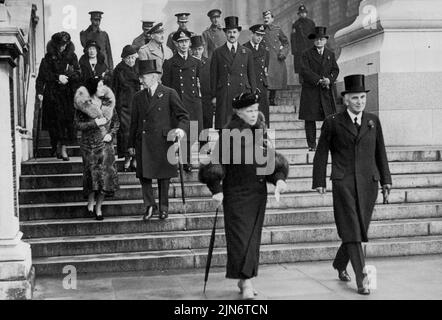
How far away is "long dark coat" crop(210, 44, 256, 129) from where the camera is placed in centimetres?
1148

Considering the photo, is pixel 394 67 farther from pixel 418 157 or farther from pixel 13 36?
pixel 13 36

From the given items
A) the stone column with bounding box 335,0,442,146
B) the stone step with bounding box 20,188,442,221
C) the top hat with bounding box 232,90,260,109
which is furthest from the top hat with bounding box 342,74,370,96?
the stone column with bounding box 335,0,442,146

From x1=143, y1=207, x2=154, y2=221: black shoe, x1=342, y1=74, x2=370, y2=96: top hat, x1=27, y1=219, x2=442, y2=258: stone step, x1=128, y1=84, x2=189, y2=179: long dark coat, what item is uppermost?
x1=342, y1=74, x2=370, y2=96: top hat

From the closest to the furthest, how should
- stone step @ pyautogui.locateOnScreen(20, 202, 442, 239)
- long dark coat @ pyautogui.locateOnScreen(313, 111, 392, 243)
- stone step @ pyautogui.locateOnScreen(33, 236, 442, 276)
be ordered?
long dark coat @ pyautogui.locateOnScreen(313, 111, 392, 243), stone step @ pyautogui.locateOnScreen(33, 236, 442, 276), stone step @ pyautogui.locateOnScreen(20, 202, 442, 239)

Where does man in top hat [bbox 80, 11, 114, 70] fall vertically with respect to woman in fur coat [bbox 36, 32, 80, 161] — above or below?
above

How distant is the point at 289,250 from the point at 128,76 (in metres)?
4.39

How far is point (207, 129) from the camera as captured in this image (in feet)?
41.1

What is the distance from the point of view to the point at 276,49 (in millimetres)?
16703

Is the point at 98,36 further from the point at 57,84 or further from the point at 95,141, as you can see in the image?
the point at 95,141

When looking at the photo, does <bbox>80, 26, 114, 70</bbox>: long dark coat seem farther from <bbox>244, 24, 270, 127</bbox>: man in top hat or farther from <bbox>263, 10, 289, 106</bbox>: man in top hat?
<bbox>263, 10, 289, 106</bbox>: man in top hat

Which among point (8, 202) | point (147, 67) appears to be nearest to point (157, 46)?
point (147, 67)

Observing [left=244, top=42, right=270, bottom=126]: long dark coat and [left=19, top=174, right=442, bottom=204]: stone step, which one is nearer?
[left=19, top=174, right=442, bottom=204]: stone step

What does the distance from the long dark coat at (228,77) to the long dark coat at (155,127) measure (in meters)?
2.09
